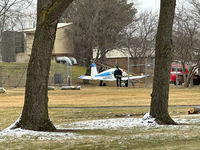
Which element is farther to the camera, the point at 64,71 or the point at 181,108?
the point at 64,71

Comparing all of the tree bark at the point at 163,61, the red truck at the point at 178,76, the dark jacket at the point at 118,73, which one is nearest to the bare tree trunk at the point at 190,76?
the red truck at the point at 178,76

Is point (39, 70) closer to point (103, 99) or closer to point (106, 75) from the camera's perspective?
point (103, 99)

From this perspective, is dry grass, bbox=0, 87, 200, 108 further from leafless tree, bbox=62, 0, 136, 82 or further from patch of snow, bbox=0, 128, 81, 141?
leafless tree, bbox=62, 0, 136, 82

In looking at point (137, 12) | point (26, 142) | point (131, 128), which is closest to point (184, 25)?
point (137, 12)

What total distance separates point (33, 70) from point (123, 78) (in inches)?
1321

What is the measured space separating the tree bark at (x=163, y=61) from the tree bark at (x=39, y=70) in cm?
344

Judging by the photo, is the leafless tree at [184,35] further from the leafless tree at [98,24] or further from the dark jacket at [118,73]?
the leafless tree at [98,24]

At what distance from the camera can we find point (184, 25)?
38906mm

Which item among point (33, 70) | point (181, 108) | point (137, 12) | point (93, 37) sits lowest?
point (181, 108)

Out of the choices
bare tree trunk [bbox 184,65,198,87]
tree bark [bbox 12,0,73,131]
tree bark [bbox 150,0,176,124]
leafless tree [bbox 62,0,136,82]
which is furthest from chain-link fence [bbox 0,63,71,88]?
tree bark [bbox 12,0,73,131]

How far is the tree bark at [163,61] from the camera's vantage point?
1284 cm

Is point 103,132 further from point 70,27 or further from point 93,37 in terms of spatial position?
point 70,27

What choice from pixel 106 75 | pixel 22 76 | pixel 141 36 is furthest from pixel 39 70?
pixel 141 36

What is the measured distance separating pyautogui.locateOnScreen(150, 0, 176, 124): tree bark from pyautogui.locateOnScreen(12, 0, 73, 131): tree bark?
344cm
